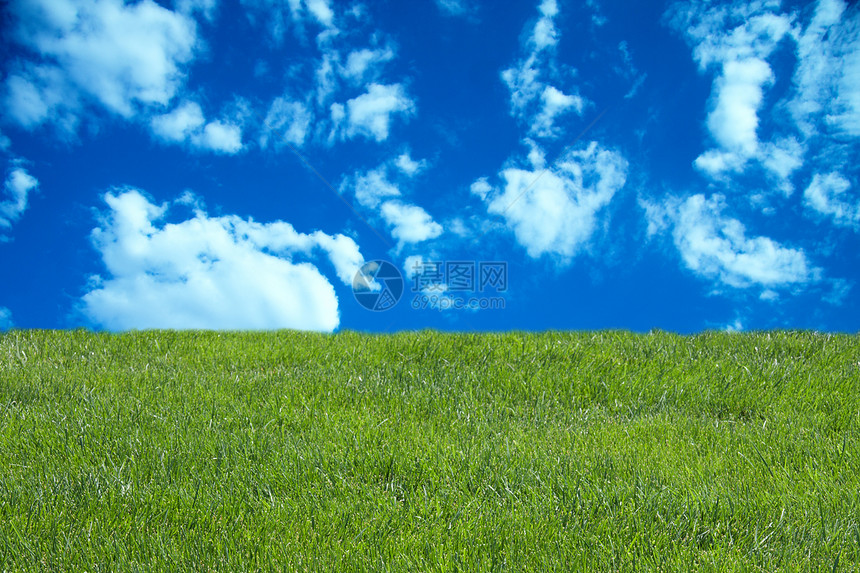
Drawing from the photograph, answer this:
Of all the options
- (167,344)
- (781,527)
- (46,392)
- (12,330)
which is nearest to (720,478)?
(781,527)

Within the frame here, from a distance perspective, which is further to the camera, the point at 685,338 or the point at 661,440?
the point at 685,338

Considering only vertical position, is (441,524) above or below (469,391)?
below

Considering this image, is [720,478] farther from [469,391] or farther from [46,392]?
[46,392]

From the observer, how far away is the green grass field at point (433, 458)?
2.94m

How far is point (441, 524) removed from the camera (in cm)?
311

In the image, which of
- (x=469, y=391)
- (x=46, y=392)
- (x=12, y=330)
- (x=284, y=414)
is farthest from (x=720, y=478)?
(x=12, y=330)

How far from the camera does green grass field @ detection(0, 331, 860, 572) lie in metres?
2.94

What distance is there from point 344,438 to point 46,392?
2526 millimetres

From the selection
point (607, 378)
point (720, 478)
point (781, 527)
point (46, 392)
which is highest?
point (607, 378)

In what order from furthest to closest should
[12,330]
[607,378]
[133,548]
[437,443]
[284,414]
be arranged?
[12,330] → [607,378] → [284,414] → [437,443] → [133,548]

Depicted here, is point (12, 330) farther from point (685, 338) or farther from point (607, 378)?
point (685, 338)

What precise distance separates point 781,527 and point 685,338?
384cm

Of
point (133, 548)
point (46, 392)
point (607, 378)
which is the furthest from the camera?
point (607, 378)

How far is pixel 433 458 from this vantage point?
3746 mm
